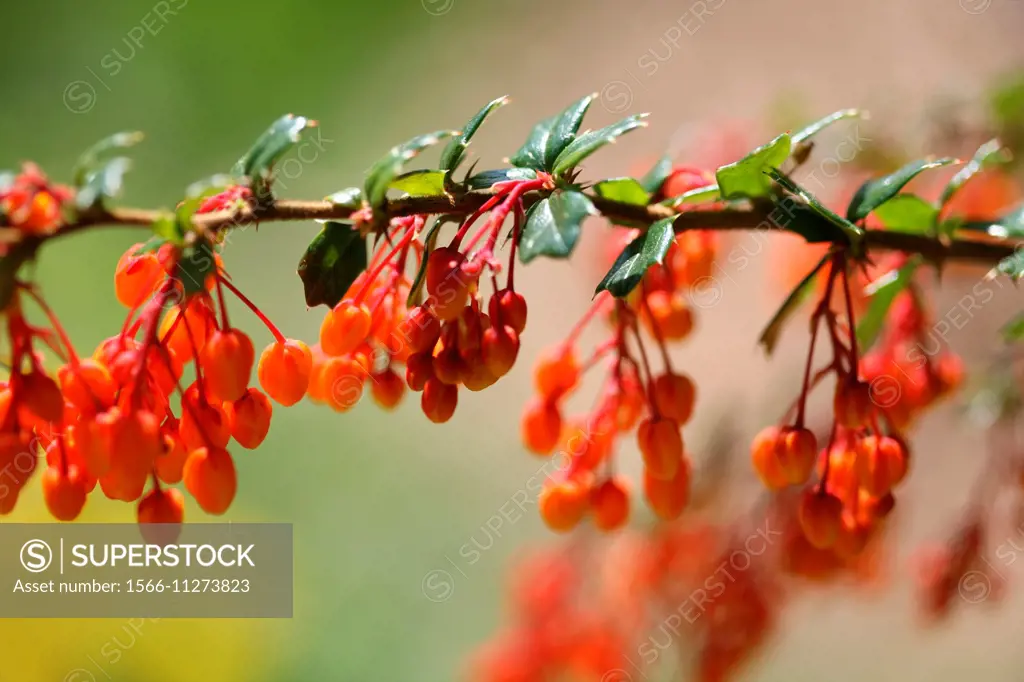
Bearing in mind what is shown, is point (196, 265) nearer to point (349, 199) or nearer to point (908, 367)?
point (349, 199)

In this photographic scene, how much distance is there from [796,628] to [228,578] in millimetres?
686

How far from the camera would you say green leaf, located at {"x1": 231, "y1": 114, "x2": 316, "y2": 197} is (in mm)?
252

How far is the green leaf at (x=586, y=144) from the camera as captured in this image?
0.82ft

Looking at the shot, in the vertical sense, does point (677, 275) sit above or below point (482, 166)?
below

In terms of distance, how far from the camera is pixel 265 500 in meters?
1.22

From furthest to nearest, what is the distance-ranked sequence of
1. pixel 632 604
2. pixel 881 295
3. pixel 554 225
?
pixel 632 604, pixel 881 295, pixel 554 225

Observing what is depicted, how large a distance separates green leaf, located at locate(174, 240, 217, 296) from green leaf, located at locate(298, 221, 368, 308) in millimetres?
32

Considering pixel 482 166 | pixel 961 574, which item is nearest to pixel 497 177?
pixel 961 574

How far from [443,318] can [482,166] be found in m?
1.20

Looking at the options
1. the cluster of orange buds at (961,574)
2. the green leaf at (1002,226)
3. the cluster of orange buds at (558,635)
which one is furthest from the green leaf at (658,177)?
the cluster of orange buds at (558,635)

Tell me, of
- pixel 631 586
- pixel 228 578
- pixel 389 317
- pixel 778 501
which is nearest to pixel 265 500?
pixel 228 578

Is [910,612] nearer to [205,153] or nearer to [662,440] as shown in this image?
[662,440]

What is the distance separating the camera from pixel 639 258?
248 millimetres

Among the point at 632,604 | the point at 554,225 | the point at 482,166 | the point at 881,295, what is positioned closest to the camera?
the point at 554,225
